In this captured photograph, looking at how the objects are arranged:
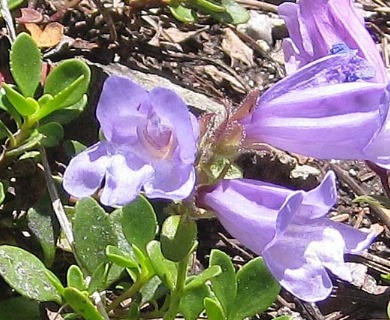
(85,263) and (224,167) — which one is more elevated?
(224,167)

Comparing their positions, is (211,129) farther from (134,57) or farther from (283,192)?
(134,57)

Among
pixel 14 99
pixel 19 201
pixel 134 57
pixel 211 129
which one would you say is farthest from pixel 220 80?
pixel 211 129

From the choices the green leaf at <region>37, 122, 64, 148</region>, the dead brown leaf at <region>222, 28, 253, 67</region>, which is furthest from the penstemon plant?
the dead brown leaf at <region>222, 28, 253, 67</region>

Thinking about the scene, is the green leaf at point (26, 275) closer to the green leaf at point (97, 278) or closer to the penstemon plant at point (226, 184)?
the penstemon plant at point (226, 184)

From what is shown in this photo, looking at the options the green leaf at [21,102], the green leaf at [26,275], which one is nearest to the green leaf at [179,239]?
the green leaf at [26,275]

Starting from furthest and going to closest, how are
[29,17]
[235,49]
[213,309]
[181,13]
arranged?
1. [235,49]
2. [181,13]
3. [29,17]
4. [213,309]

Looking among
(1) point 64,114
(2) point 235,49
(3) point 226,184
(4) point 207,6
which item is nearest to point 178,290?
(3) point 226,184

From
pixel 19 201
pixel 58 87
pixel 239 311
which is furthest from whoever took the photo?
pixel 19 201

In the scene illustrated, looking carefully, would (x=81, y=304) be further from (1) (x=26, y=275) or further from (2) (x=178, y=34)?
(2) (x=178, y=34)
